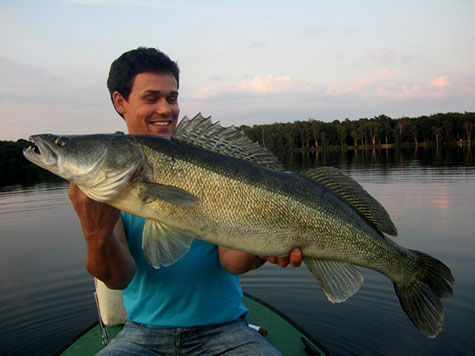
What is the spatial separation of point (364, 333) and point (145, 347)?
15.9ft

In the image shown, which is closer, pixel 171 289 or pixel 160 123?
pixel 171 289

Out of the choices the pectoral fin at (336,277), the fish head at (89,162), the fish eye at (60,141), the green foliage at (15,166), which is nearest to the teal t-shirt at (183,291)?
the pectoral fin at (336,277)

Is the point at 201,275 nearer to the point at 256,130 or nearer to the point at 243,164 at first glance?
the point at 243,164

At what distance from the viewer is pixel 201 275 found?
10.3ft

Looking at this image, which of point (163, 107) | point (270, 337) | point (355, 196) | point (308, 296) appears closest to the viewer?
point (355, 196)

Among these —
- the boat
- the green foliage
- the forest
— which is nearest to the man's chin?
the boat

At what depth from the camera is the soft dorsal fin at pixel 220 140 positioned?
8.71ft

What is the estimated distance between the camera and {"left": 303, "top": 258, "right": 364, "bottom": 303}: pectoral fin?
2.81m

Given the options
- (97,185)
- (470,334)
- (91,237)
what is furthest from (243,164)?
(470,334)

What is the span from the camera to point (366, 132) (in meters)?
92.1

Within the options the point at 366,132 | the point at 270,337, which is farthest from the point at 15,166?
the point at 366,132

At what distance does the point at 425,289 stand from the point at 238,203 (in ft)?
5.55

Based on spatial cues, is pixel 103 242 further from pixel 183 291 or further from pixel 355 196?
pixel 355 196

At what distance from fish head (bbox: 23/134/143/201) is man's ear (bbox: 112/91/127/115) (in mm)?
1611
